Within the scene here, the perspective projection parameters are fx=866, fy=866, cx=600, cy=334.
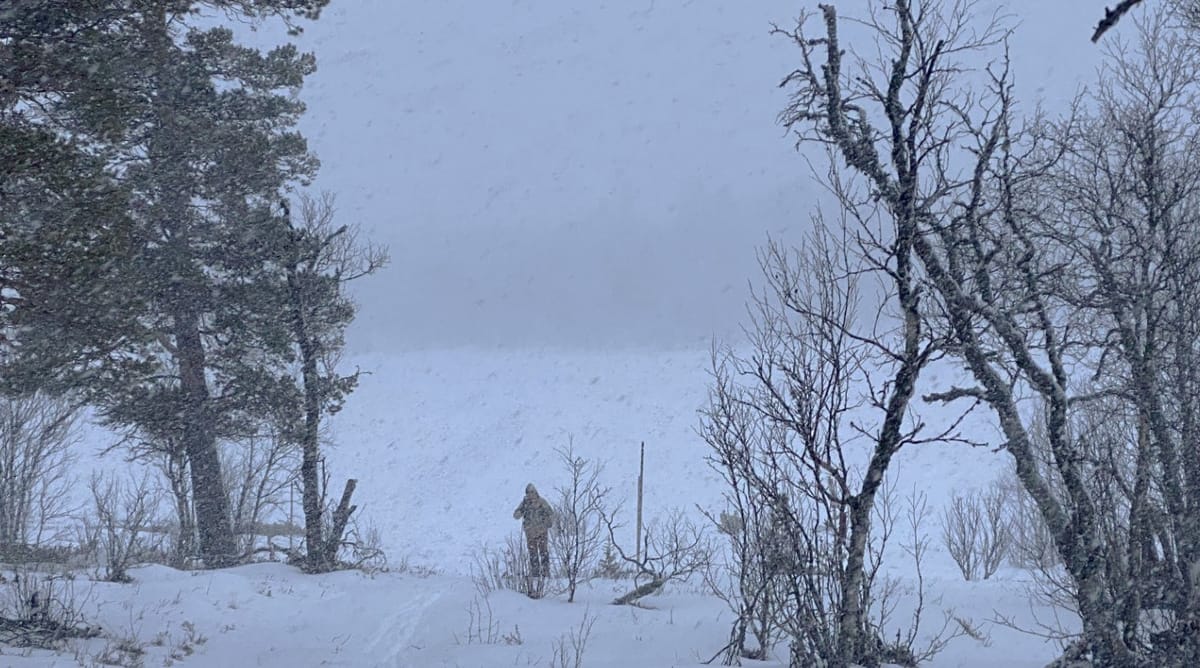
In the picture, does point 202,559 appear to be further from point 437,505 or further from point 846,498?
point 437,505

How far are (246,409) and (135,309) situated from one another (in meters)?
9.52

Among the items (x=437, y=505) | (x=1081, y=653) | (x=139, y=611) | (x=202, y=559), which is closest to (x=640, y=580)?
(x=139, y=611)

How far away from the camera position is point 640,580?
48.9 ft

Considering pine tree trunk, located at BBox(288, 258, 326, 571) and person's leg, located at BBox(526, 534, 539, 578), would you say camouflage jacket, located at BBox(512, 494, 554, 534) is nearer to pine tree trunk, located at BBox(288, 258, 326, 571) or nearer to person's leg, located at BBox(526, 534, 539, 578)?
person's leg, located at BBox(526, 534, 539, 578)

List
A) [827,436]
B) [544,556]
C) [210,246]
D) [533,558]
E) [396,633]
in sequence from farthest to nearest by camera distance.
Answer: [210,246]
[544,556]
[533,558]
[396,633]
[827,436]

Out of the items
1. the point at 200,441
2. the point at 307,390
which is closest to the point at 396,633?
the point at 307,390

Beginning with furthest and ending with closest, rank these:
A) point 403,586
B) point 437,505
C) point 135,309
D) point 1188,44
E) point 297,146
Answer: point 437,505
point 297,146
point 403,586
point 1188,44
point 135,309

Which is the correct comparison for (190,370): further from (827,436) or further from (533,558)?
(827,436)

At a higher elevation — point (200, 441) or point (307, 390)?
point (307, 390)

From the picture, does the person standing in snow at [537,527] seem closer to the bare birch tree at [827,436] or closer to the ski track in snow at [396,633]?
the ski track in snow at [396,633]

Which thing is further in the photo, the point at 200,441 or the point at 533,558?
the point at 200,441

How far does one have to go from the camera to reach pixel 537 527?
15.0 meters

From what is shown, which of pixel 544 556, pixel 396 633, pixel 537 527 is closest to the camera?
pixel 396 633

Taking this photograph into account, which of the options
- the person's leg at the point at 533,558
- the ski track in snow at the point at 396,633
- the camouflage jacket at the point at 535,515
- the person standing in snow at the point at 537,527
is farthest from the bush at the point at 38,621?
the camouflage jacket at the point at 535,515
